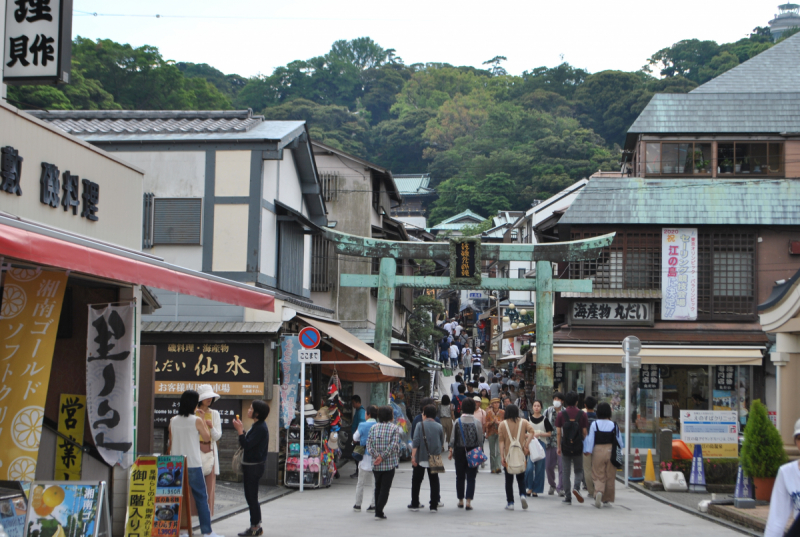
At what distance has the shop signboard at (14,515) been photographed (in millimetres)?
6483

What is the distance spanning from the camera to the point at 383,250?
22.6 meters

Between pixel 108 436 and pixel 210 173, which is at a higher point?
pixel 210 173

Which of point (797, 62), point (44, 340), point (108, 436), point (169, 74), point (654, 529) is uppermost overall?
point (169, 74)

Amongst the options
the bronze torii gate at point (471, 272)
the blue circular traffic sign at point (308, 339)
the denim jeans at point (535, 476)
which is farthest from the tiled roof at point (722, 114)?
the blue circular traffic sign at point (308, 339)

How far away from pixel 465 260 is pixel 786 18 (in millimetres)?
121939

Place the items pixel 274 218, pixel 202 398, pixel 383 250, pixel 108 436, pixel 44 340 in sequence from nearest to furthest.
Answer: pixel 44 340 < pixel 108 436 < pixel 202 398 < pixel 274 218 < pixel 383 250

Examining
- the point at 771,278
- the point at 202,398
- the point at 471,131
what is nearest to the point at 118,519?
the point at 202,398

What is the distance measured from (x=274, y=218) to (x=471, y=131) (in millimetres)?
75996

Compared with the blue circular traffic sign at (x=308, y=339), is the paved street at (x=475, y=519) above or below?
below

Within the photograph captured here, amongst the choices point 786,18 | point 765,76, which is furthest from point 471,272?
point 786,18

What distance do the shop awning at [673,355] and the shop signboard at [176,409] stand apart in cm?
1084

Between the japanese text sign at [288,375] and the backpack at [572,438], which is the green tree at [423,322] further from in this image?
the backpack at [572,438]

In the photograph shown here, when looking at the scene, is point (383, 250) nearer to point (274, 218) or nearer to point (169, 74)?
point (274, 218)

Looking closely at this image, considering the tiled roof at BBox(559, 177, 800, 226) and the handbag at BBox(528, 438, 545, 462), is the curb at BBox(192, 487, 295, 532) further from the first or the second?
the tiled roof at BBox(559, 177, 800, 226)
